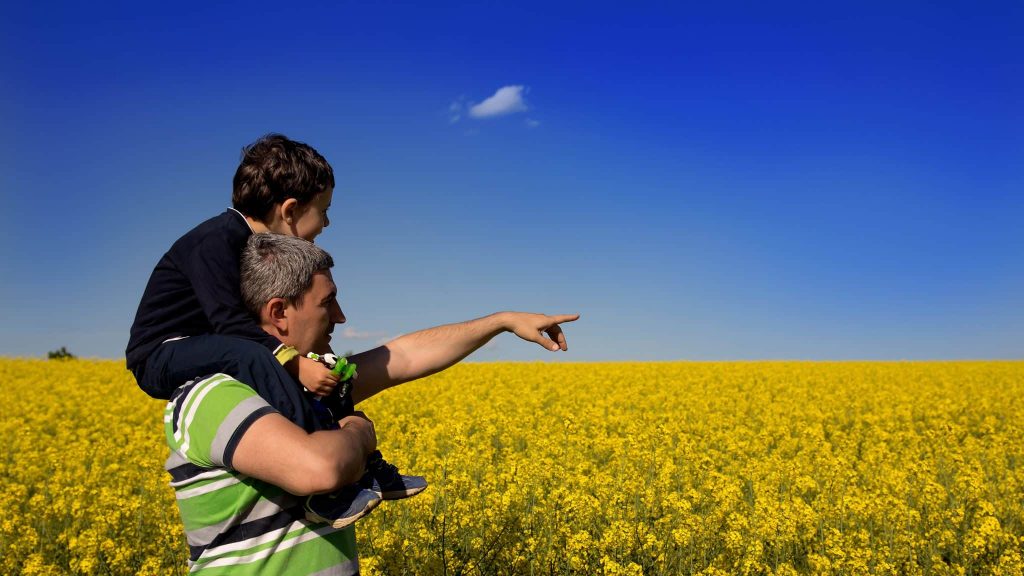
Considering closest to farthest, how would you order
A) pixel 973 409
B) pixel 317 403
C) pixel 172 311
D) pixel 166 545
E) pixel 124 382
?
pixel 317 403, pixel 172 311, pixel 166 545, pixel 973 409, pixel 124 382

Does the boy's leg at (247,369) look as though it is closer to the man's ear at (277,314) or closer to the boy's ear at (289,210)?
the man's ear at (277,314)

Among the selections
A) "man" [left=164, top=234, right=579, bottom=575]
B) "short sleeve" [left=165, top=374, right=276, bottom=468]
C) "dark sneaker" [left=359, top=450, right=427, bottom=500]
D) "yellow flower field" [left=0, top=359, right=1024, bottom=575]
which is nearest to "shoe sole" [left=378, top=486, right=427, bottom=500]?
"dark sneaker" [left=359, top=450, right=427, bottom=500]

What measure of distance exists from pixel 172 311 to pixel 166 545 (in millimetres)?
4173

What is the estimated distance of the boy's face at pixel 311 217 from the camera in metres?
2.50

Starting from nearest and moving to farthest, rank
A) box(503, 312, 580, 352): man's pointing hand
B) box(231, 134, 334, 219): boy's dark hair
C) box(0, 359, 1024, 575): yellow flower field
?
box(231, 134, 334, 219): boy's dark hair → box(503, 312, 580, 352): man's pointing hand → box(0, 359, 1024, 575): yellow flower field

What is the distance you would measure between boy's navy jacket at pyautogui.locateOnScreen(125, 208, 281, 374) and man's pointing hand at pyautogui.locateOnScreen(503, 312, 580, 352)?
2.94ft

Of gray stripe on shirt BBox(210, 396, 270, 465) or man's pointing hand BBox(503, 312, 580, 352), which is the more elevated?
man's pointing hand BBox(503, 312, 580, 352)

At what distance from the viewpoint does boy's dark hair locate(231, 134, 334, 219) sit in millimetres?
2426

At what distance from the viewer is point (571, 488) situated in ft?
21.4

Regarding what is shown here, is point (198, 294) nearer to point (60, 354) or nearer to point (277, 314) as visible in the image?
point (277, 314)

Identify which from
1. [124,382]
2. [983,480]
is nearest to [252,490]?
[983,480]

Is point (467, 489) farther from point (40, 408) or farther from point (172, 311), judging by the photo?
point (40, 408)

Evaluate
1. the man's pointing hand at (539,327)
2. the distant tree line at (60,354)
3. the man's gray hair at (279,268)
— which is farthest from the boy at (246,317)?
the distant tree line at (60,354)

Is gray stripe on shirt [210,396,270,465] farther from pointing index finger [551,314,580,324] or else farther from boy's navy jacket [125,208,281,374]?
pointing index finger [551,314,580,324]
